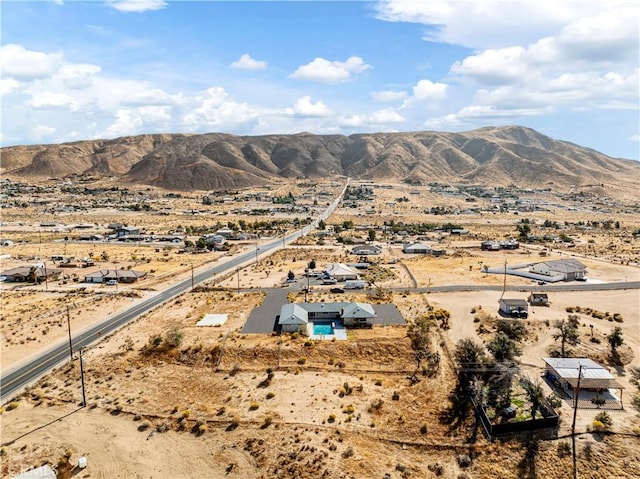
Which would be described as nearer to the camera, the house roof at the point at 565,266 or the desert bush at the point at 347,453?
the desert bush at the point at 347,453

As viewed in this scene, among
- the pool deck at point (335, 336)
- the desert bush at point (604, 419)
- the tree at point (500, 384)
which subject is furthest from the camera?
the pool deck at point (335, 336)

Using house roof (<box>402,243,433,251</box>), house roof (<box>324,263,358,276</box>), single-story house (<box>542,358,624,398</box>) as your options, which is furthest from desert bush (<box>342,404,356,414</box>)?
house roof (<box>402,243,433,251</box>)

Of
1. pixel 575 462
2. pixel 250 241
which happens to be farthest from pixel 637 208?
pixel 575 462

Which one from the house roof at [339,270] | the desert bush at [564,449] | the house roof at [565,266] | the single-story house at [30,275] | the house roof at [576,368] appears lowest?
the desert bush at [564,449]

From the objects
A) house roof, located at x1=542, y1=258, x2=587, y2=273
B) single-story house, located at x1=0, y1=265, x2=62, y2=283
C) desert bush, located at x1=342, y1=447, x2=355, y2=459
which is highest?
house roof, located at x1=542, y1=258, x2=587, y2=273

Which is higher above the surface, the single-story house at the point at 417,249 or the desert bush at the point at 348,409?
the single-story house at the point at 417,249

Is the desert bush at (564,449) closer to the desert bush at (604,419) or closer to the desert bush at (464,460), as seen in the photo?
the desert bush at (604,419)

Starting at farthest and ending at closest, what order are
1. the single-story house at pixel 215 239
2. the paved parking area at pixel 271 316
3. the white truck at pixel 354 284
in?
the single-story house at pixel 215 239
the white truck at pixel 354 284
the paved parking area at pixel 271 316

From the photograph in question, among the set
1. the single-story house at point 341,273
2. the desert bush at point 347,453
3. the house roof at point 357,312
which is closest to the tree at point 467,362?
the house roof at point 357,312

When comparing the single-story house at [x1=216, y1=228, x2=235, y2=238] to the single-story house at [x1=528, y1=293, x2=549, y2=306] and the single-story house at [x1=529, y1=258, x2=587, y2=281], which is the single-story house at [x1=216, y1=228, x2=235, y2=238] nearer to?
the single-story house at [x1=529, y1=258, x2=587, y2=281]
